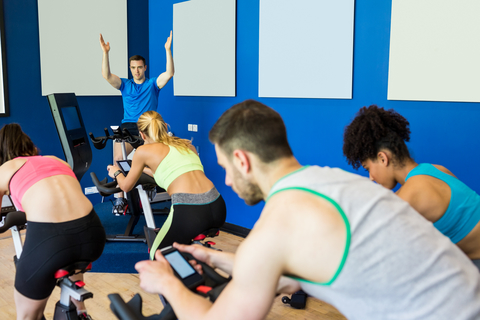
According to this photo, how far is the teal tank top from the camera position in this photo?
5.62 ft

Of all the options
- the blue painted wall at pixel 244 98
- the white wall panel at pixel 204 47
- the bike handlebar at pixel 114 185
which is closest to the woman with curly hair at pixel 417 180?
the blue painted wall at pixel 244 98

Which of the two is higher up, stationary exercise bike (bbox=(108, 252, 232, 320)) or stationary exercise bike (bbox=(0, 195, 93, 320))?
stationary exercise bike (bbox=(108, 252, 232, 320))

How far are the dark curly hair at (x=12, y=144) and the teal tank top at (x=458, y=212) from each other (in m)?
1.92

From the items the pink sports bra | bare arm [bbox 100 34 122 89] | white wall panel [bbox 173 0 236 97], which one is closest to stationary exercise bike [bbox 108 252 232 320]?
the pink sports bra

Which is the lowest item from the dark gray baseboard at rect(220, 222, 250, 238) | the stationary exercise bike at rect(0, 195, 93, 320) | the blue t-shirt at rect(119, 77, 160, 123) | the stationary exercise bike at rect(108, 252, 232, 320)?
the dark gray baseboard at rect(220, 222, 250, 238)

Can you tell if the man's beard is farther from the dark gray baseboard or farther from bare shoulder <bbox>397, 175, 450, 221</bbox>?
the dark gray baseboard

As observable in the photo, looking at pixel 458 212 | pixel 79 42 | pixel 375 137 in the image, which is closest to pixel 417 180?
pixel 458 212

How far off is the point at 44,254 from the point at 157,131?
120 centimetres

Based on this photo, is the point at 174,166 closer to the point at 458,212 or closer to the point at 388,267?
the point at 458,212

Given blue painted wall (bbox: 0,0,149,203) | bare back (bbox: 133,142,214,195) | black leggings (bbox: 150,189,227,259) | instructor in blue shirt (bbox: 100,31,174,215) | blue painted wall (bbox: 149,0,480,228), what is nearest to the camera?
black leggings (bbox: 150,189,227,259)

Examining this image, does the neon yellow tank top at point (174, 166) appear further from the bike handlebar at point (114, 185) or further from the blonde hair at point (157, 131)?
the bike handlebar at point (114, 185)

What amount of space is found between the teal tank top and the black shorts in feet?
5.26

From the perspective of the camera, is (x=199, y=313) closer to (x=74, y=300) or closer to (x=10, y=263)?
(x=74, y=300)

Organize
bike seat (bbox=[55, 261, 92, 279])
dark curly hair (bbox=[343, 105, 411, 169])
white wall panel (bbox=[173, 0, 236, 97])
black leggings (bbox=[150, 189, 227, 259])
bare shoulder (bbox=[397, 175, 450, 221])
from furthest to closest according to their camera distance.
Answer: white wall panel (bbox=[173, 0, 236, 97]) → black leggings (bbox=[150, 189, 227, 259]) → bike seat (bbox=[55, 261, 92, 279]) → dark curly hair (bbox=[343, 105, 411, 169]) → bare shoulder (bbox=[397, 175, 450, 221])
